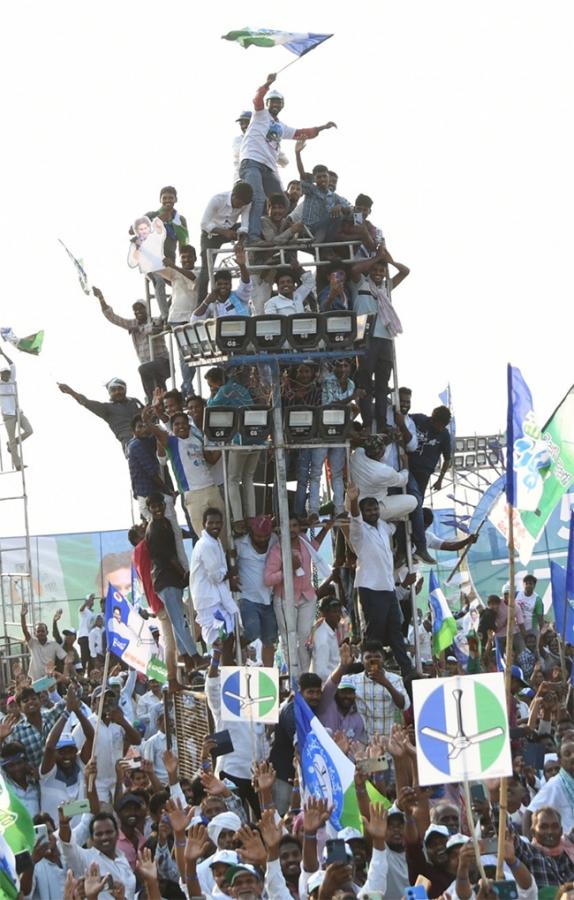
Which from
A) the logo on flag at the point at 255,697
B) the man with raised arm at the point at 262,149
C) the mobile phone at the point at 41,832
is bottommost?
the mobile phone at the point at 41,832

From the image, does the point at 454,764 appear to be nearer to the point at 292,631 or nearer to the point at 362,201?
the point at 292,631

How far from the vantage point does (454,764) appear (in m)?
8.91

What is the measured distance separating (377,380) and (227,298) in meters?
1.44

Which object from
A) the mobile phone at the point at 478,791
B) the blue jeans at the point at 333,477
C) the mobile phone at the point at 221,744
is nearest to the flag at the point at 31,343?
the blue jeans at the point at 333,477

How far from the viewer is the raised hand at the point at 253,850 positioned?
28.5 ft

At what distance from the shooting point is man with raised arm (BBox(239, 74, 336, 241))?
15414mm

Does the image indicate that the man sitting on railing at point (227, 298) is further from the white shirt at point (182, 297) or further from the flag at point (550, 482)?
the flag at point (550, 482)

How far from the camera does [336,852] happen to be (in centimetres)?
859

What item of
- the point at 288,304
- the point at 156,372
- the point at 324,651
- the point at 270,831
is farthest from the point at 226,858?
the point at 156,372

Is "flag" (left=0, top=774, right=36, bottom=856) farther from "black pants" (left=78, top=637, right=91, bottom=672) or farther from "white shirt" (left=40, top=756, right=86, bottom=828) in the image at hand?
"black pants" (left=78, top=637, right=91, bottom=672)

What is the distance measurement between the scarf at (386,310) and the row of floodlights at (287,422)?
1.38 meters

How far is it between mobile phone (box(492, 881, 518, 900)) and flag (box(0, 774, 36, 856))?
2896mm

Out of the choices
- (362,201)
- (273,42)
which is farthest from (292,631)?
(273,42)

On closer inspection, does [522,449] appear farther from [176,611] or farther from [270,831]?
[176,611]
